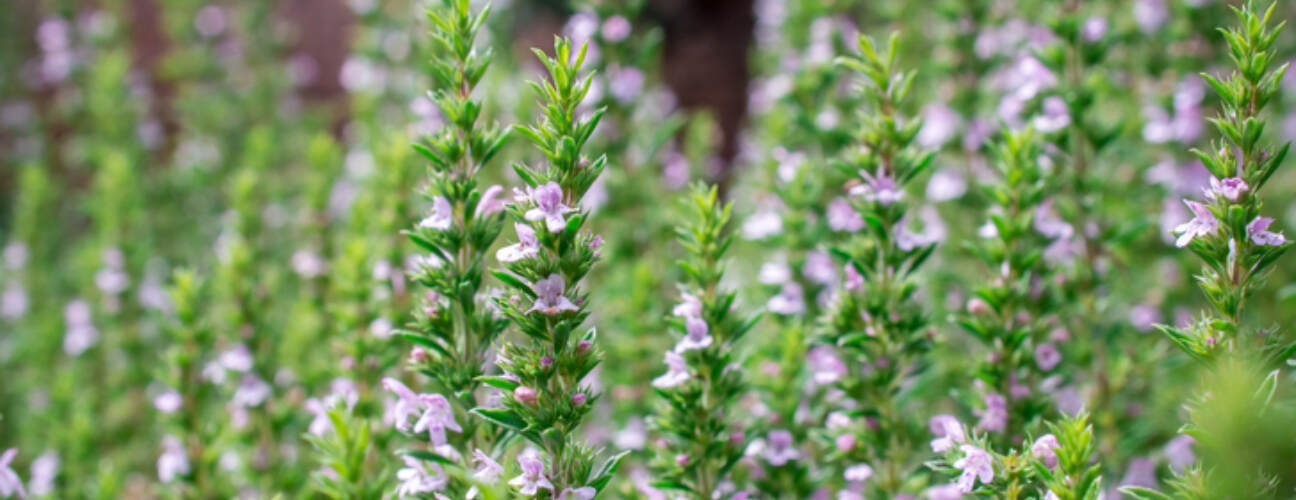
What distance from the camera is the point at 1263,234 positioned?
1830 millimetres

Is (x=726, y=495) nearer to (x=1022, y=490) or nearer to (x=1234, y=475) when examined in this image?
(x=1022, y=490)

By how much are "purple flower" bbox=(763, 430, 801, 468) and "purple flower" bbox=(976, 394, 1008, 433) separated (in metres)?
0.45

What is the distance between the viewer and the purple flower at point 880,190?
7.37 ft

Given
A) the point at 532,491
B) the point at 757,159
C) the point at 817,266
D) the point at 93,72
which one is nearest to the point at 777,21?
the point at 757,159

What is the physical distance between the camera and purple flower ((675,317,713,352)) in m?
2.12

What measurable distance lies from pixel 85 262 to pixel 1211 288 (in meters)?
4.13

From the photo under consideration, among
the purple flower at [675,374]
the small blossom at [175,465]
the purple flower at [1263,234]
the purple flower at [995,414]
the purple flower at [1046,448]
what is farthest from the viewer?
the small blossom at [175,465]

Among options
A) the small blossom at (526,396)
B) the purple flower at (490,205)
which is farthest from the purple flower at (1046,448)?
the purple flower at (490,205)

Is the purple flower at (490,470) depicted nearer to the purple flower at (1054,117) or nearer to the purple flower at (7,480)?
the purple flower at (7,480)

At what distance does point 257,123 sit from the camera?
5.67m

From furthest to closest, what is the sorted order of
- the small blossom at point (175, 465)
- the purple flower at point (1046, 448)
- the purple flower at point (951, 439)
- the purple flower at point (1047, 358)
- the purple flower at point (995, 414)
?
the small blossom at point (175, 465) < the purple flower at point (1047, 358) < the purple flower at point (995, 414) < the purple flower at point (951, 439) < the purple flower at point (1046, 448)

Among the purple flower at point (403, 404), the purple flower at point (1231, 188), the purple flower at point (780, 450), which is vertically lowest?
the purple flower at point (780, 450)

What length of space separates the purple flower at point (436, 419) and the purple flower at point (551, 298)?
1.12 feet

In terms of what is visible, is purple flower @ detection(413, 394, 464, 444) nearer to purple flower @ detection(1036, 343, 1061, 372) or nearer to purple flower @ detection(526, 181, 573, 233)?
purple flower @ detection(526, 181, 573, 233)
